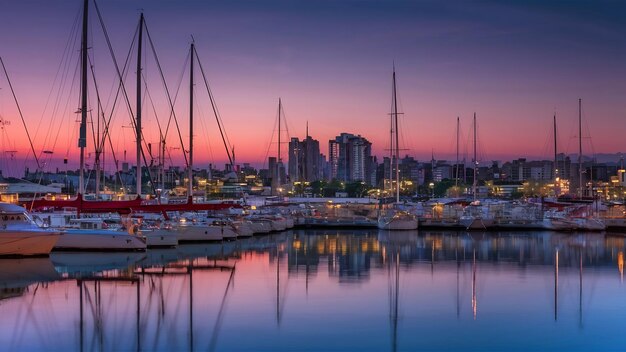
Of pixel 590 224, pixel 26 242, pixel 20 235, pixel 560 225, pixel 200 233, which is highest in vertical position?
pixel 20 235

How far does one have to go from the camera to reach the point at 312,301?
920 inches

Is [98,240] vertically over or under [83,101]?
under

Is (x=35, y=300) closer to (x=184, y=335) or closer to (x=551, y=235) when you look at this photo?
(x=184, y=335)

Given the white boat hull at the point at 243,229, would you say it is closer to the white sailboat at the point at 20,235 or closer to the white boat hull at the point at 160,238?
the white boat hull at the point at 160,238

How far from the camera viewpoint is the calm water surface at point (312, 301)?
693 inches

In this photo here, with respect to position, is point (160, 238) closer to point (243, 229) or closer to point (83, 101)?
point (83, 101)

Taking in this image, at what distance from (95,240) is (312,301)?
17.5 metres

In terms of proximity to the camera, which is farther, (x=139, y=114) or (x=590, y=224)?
(x=590, y=224)

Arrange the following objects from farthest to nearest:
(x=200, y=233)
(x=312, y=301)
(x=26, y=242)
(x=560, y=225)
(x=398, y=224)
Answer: (x=560, y=225), (x=398, y=224), (x=200, y=233), (x=26, y=242), (x=312, y=301)

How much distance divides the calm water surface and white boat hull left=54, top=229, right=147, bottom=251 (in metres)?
0.81

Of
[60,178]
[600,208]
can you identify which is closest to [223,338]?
[600,208]

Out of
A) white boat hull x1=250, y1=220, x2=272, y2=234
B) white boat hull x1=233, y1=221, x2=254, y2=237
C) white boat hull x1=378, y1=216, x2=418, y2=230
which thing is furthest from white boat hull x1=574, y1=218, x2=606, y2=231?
white boat hull x1=233, y1=221, x2=254, y2=237

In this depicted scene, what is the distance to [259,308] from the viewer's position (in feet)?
72.3

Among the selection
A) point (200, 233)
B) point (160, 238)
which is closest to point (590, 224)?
point (200, 233)
